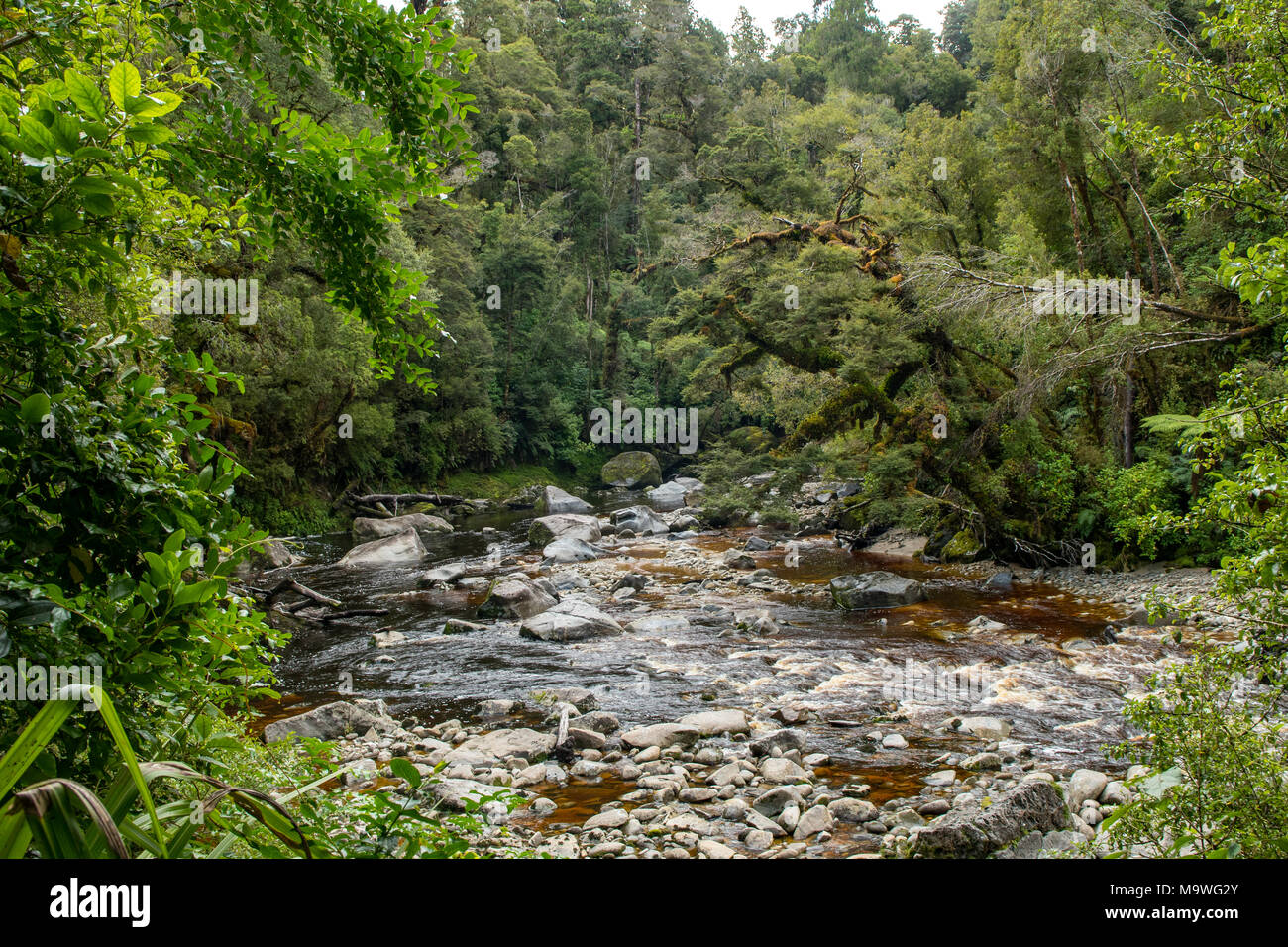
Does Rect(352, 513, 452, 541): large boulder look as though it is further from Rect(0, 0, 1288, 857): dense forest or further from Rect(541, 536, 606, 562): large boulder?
Rect(541, 536, 606, 562): large boulder

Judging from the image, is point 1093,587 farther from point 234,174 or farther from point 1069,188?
point 234,174

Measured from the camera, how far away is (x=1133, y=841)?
8.79ft

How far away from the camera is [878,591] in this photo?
1231 centimetres

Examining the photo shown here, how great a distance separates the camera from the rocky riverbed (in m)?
4.95

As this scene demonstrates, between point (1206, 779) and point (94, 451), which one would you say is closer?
point (94, 451)

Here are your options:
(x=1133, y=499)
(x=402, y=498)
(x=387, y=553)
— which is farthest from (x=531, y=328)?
(x=1133, y=499)

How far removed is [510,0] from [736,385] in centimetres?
4160

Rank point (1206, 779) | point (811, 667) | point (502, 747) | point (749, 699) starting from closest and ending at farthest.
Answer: point (1206, 779) → point (502, 747) → point (749, 699) → point (811, 667)

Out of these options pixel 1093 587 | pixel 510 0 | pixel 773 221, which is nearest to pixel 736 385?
pixel 773 221

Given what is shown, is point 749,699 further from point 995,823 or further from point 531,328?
point 531,328

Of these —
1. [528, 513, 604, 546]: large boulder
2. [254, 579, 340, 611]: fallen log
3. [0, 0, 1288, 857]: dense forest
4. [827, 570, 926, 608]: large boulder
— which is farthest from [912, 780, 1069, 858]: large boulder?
[528, 513, 604, 546]: large boulder

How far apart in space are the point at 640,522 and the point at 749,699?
47.7ft

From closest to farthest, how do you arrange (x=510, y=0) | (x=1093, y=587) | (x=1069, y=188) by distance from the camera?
(x=1093, y=587)
(x=1069, y=188)
(x=510, y=0)

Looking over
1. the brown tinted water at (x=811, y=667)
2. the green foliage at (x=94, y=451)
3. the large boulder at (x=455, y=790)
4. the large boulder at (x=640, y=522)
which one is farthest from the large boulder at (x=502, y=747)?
the large boulder at (x=640, y=522)
